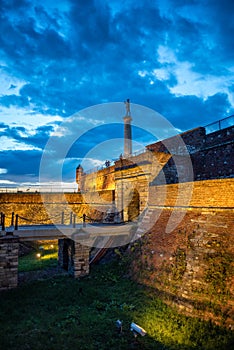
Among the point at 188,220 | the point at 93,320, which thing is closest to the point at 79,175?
the point at 188,220

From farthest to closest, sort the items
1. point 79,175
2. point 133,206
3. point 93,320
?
point 79,175 → point 133,206 → point 93,320

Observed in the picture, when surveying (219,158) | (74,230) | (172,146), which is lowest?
(74,230)

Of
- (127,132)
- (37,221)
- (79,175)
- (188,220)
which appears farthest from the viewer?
Answer: (79,175)

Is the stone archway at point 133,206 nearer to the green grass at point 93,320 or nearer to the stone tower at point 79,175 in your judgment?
the green grass at point 93,320

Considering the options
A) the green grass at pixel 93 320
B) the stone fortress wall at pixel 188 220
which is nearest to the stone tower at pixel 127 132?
the stone fortress wall at pixel 188 220

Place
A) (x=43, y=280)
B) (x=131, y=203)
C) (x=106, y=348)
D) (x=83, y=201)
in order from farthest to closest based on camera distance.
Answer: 1. (x=83, y=201)
2. (x=131, y=203)
3. (x=43, y=280)
4. (x=106, y=348)

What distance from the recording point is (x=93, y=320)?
6793mm

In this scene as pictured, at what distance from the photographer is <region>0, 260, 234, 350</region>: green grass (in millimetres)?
5668

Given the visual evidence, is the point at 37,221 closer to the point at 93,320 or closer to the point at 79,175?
the point at 93,320

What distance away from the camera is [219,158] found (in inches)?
580

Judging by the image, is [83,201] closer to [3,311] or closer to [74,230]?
[74,230]

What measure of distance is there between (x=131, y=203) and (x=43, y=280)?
670 centimetres

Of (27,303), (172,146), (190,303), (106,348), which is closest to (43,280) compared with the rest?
(27,303)

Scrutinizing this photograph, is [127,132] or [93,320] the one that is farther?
[127,132]
